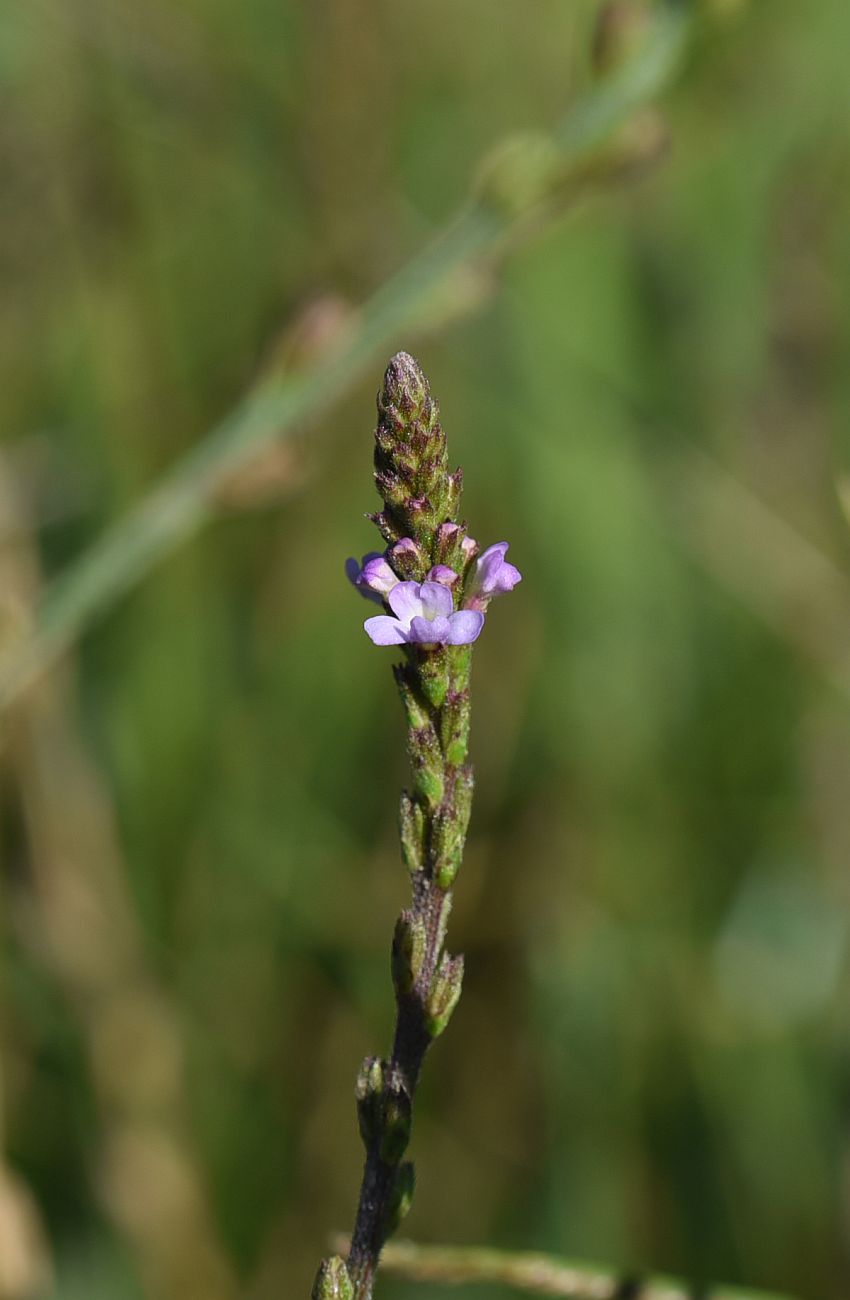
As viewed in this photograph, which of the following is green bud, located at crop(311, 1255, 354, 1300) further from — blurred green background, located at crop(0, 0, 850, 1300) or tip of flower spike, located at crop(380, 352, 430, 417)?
blurred green background, located at crop(0, 0, 850, 1300)

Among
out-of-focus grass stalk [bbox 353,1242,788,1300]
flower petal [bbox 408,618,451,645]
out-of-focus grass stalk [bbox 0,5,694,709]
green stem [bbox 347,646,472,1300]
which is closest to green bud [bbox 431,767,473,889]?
green stem [bbox 347,646,472,1300]

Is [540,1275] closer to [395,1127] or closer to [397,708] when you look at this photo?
[395,1127]

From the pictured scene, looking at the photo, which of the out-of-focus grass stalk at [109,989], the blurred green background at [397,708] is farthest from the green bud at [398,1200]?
the out-of-focus grass stalk at [109,989]

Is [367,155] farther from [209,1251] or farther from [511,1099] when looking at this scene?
[209,1251]

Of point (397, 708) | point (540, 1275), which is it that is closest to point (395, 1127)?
point (540, 1275)

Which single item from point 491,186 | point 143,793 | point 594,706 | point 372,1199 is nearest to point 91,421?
point 143,793

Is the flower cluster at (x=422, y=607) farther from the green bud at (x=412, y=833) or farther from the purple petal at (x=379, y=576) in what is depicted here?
the green bud at (x=412, y=833)

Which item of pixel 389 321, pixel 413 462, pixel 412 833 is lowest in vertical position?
pixel 412 833
